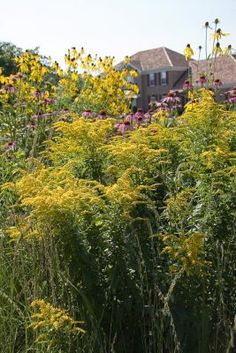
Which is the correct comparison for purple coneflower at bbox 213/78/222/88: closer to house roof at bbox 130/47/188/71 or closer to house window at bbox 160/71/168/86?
house roof at bbox 130/47/188/71

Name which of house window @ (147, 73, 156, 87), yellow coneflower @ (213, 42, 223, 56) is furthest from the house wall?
yellow coneflower @ (213, 42, 223, 56)

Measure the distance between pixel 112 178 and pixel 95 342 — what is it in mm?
997

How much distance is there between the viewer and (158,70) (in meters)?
42.8

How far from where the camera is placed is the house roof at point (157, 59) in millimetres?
42312

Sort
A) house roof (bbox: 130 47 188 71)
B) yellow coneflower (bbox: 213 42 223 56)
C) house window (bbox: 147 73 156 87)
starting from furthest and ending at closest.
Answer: house window (bbox: 147 73 156 87) < house roof (bbox: 130 47 188 71) < yellow coneflower (bbox: 213 42 223 56)

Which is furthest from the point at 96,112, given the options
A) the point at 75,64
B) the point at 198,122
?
the point at 198,122

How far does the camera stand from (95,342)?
8.11ft

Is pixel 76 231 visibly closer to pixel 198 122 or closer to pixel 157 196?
pixel 157 196

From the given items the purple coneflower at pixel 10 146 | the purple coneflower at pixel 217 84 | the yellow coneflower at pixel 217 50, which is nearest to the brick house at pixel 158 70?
the purple coneflower at pixel 217 84

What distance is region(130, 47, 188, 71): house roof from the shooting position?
42312mm

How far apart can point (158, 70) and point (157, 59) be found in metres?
1.29

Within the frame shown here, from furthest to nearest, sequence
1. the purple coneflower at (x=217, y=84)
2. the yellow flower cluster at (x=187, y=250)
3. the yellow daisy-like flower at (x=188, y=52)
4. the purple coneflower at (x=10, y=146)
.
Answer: the yellow daisy-like flower at (x=188, y=52)
the purple coneflower at (x=217, y=84)
the purple coneflower at (x=10, y=146)
the yellow flower cluster at (x=187, y=250)

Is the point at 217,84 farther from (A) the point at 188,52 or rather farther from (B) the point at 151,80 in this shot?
(B) the point at 151,80

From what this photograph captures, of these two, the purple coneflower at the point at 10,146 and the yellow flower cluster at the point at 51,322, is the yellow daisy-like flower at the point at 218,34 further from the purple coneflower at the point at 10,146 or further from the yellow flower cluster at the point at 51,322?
the yellow flower cluster at the point at 51,322
